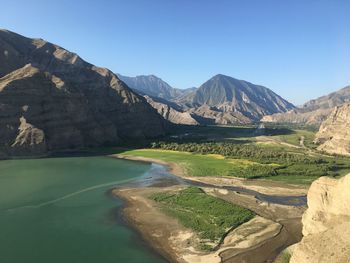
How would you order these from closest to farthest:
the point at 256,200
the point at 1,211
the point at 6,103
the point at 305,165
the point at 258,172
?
1. the point at 1,211
2. the point at 256,200
3. the point at 258,172
4. the point at 305,165
5. the point at 6,103

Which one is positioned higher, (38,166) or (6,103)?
(6,103)

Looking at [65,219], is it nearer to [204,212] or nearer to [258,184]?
[204,212]

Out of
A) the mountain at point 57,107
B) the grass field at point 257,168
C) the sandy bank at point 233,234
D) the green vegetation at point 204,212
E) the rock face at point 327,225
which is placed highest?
the mountain at point 57,107

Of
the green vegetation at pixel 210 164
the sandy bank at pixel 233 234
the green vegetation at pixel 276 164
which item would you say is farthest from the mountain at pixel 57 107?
the sandy bank at pixel 233 234

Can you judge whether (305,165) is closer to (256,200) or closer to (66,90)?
(256,200)

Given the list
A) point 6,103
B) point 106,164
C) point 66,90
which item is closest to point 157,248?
point 106,164

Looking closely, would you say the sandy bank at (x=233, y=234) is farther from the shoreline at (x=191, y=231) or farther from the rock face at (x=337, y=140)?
the rock face at (x=337, y=140)

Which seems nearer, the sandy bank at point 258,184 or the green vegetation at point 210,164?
the sandy bank at point 258,184

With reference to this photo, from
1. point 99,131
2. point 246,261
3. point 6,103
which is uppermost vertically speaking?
point 6,103
